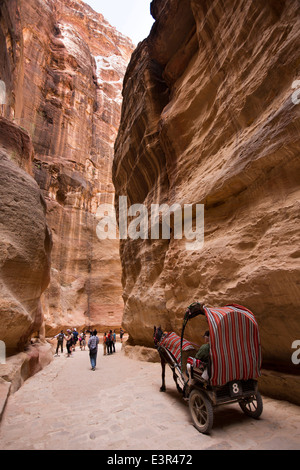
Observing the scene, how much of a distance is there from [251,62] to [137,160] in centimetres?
686

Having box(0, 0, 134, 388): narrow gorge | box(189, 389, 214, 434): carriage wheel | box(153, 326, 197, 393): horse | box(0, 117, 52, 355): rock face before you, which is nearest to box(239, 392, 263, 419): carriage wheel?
box(189, 389, 214, 434): carriage wheel

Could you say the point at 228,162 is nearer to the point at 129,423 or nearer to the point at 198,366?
the point at 198,366

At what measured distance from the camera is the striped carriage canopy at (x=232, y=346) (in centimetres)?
321

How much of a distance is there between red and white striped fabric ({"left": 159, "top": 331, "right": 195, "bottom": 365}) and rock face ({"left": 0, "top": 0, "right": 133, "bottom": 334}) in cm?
2012

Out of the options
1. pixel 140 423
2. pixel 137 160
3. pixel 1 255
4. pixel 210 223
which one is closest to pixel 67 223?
pixel 137 160

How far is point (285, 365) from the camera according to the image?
416 cm

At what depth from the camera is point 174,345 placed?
4.72 meters

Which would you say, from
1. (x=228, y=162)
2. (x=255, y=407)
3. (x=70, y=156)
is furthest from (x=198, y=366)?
(x=70, y=156)

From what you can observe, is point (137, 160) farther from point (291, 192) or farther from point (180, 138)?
point (291, 192)

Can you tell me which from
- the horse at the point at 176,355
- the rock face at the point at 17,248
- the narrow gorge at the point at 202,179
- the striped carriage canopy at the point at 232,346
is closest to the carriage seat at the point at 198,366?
the striped carriage canopy at the point at 232,346

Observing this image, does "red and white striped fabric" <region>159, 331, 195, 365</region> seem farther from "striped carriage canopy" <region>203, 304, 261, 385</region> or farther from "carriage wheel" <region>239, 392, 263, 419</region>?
"striped carriage canopy" <region>203, 304, 261, 385</region>

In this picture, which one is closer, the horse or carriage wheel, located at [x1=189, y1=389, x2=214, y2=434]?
carriage wheel, located at [x1=189, y1=389, x2=214, y2=434]

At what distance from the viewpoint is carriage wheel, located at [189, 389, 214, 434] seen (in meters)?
3.12
